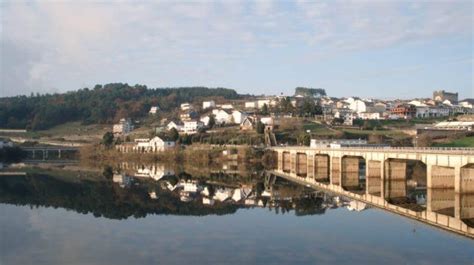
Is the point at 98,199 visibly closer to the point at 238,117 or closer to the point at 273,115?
the point at 273,115

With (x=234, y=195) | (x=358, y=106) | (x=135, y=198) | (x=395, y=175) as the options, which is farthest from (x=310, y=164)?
(x=358, y=106)

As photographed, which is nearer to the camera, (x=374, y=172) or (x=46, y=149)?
(x=374, y=172)

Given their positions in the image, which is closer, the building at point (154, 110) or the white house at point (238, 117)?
the white house at point (238, 117)

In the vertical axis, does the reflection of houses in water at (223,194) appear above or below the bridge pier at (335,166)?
below

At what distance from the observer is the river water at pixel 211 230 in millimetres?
23609

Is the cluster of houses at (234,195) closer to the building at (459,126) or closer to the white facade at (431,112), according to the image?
the building at (459,126)

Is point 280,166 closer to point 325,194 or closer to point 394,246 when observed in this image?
point 325,194

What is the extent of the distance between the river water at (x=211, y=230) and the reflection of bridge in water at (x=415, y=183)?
1474 mm

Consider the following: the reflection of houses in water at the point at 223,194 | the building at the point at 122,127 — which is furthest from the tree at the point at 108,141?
the reflection of houses in water at the point at 223,194

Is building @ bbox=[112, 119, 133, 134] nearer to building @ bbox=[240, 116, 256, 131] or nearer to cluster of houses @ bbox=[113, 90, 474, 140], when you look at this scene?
cluster of houses @ bbox=[113, 90, 474, 140]

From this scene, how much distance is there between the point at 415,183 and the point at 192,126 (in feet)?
264

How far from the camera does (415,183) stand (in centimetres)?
5416

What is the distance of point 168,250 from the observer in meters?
24.9

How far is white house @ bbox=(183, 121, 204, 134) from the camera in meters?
127
